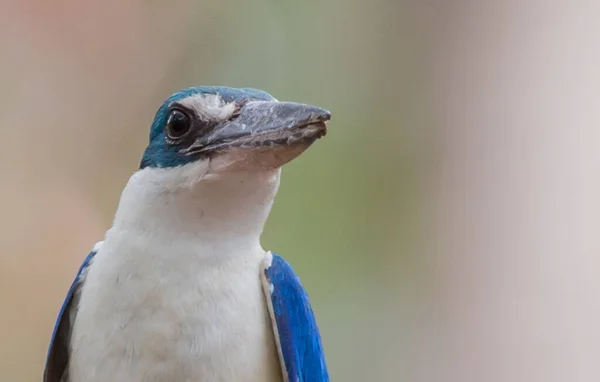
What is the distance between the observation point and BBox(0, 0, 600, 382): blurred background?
1.80 meters

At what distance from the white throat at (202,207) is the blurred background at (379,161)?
0.92m

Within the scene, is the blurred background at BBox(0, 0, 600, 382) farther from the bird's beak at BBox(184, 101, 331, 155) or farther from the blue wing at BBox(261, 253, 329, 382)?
the bird's beak at BBox(184, 101, 331, 155)

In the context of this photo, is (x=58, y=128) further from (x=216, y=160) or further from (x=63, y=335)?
(x=216, y=160)

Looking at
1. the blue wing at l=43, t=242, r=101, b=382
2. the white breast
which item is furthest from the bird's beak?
the blue wing at l=43, t=242, r=101, b=382

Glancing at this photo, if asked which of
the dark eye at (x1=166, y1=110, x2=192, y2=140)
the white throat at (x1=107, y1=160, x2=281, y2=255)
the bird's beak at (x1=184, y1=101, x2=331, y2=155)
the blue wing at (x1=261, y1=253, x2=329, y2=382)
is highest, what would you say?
the dark eye at (x1=166, y1=110, x2=192, y2=140)

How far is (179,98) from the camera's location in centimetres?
95

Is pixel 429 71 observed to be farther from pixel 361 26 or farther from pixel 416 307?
pixel 416 307

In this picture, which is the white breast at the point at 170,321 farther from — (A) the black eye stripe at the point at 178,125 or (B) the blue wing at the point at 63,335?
(A) the black eye stripe at the point at 178,125

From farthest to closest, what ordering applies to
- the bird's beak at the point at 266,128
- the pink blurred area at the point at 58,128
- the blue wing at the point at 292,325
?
the pink blurred area at the point at 58,128 → the blue wing at the point at 292,325 → the bird's beak at the point at 266,128

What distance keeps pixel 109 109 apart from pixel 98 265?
103cm

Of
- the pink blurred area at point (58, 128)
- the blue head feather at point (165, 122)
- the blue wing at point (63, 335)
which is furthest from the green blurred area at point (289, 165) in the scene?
the blue head feather at point (165, 122)

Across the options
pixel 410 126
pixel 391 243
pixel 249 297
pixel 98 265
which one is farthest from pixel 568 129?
pixel 98 265

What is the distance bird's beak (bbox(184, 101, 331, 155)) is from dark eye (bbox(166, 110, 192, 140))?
32 millimetres

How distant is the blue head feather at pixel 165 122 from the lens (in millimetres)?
928
